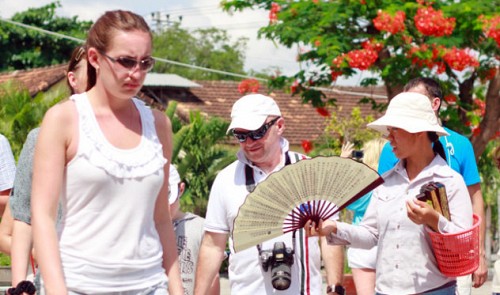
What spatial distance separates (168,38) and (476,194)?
73.9m

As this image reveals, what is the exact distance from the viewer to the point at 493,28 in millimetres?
16828

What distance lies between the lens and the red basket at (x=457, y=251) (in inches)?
220

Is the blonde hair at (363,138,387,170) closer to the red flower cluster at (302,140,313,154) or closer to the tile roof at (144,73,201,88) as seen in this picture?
the red flower cluster at (302,140,313,154)

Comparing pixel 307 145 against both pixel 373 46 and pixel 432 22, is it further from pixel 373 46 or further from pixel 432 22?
pixel 432 22

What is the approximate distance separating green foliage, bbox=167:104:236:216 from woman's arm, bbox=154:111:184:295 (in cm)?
1751

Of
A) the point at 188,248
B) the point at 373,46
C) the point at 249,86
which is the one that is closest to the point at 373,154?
the point at 188,248

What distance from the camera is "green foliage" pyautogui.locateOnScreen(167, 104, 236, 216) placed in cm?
2238

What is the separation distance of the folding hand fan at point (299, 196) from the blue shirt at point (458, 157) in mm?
1396

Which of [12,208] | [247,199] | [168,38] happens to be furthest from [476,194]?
[168,38]

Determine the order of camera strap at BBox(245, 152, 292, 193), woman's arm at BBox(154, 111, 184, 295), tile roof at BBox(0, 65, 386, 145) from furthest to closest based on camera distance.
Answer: tile roof at BBox(0, 65, 386, 145) < camera strap at BBox(245, 152, 292, 193) < woman's arm at BBox(154, 111, 184, 295)

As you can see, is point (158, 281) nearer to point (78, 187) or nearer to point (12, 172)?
point (78, 187)

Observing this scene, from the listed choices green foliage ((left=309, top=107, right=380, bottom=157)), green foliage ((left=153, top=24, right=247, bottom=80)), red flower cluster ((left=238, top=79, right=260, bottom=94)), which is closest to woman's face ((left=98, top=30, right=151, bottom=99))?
red flower cluster ((left=238, top=79, right=260, bottom=94))

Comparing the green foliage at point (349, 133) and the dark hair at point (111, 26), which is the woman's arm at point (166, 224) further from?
the green foliage at point (349, 133)

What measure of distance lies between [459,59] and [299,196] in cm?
1204
